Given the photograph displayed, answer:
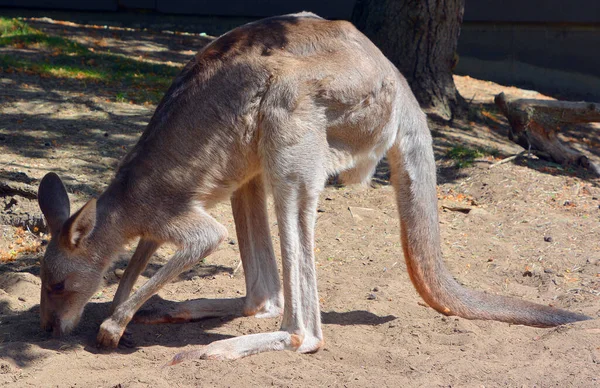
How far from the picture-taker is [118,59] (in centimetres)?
880

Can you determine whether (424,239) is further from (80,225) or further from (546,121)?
(546,121)

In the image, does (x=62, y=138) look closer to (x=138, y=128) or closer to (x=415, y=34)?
(x=138, y=128)

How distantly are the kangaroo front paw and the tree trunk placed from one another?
4.84m

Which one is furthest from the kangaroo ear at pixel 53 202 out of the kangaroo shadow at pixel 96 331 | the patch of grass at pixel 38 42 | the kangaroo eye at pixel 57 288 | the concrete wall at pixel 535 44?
the concrete wall at pixel 535 44

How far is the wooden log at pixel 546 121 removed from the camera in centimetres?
683

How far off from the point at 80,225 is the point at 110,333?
0.61 metres

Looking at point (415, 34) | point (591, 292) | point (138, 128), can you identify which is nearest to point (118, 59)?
point (138, 128)

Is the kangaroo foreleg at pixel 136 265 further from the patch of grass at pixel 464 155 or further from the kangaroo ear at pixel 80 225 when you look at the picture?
the patch of grass at pixel 464 155

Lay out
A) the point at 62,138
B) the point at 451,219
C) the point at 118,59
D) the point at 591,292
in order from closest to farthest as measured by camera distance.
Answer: the point at 591,292 → the point at 451,219 → the point at 62,138 → the point at 118,59

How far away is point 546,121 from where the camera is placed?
6.93 meters

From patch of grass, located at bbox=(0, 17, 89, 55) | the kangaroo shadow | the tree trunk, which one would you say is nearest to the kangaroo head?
the kangaroo shadow

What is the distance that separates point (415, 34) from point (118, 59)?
143 inches

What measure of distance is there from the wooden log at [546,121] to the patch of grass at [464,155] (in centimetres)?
35

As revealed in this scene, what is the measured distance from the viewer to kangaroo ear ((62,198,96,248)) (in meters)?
3.89
